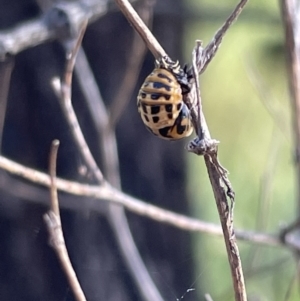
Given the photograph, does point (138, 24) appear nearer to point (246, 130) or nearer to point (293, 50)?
point (293, 50)

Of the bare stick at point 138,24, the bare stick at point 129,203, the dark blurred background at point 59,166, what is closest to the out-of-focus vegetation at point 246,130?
the dark blurred background at point 59,166

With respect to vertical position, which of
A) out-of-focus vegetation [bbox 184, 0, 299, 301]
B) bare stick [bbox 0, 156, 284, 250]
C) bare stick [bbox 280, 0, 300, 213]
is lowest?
bare stick [bbox 0, 156, 284, 250]

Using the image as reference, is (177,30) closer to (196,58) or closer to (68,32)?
(68,32)

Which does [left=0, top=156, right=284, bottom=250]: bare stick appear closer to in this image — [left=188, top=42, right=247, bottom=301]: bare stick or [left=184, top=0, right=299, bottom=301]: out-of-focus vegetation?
[left=188, top=42, right=247, bottom=301]: bare stick

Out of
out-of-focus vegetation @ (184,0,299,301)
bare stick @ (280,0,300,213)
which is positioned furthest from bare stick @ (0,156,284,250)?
out-of-focus vegetation @ (184,0,299,301)

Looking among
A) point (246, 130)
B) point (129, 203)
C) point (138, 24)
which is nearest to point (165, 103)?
point (138, 24)
